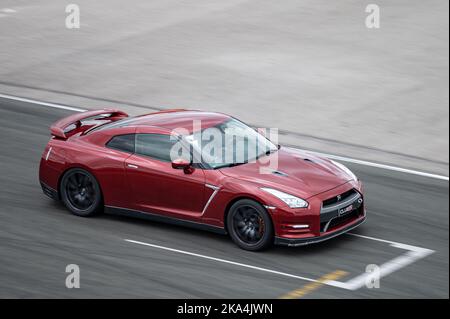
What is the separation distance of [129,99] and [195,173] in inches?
302

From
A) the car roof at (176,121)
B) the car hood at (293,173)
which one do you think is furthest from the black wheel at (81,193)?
the car hood at (293,173)

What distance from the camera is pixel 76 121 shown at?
14.2 meters

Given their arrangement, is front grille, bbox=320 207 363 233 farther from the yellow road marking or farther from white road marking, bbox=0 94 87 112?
white road marking, bbox=0 94 87 112

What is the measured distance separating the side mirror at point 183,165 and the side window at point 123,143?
3.09 ft

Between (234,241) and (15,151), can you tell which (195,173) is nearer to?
(234,241)

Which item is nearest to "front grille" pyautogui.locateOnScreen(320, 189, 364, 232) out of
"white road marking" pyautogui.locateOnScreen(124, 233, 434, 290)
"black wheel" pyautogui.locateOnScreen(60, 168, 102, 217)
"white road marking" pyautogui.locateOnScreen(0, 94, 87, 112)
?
"white road marking" pyautogui.locateOnScreen(124, 233, 434, 290)

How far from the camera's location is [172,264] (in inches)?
470

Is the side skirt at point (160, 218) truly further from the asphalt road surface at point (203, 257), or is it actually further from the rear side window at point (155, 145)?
the rear side window at point (155, 145)

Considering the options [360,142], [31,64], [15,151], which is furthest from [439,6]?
[15,151]

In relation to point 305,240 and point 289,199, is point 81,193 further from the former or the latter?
point 305,240

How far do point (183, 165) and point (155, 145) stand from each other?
725mm

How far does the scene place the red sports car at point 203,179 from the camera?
1204 centimetres

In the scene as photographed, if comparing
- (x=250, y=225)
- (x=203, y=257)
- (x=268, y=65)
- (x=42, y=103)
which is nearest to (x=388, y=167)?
(x=250, y=225)

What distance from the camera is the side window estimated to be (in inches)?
521
